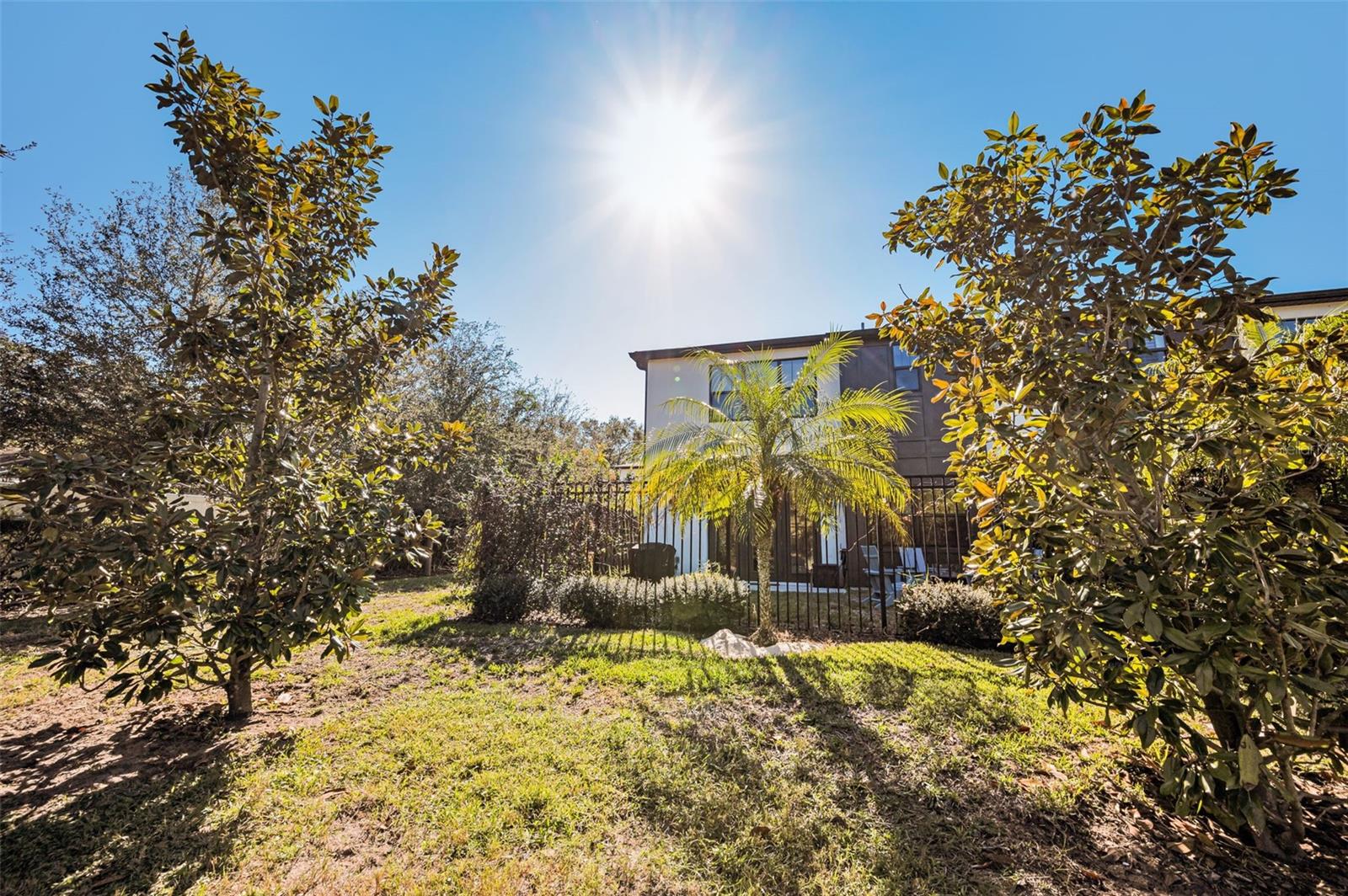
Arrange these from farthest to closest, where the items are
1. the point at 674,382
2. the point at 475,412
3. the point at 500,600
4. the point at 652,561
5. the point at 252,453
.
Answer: the point at 674,382 → the point at 475,412 → the point at 652,561 → the point at 500,600 → the point at 252,453

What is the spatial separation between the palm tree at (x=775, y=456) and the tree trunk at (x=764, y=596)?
0.02 m

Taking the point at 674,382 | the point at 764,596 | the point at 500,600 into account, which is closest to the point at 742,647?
the point at 764,596

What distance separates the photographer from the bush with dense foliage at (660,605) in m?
7.77

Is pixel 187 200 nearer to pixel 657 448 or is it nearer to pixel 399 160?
pixel 399 160

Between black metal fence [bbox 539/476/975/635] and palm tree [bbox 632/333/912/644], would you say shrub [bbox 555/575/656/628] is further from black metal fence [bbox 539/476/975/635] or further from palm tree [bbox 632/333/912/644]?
palm tree [bbox 632/333/912/644]

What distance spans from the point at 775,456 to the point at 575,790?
5655 mm

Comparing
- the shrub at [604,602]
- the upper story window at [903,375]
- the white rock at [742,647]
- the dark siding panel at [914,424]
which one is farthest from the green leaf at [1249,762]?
A: the upper story window at [903,375]

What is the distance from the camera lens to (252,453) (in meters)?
3.60

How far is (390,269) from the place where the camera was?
435 centimetres

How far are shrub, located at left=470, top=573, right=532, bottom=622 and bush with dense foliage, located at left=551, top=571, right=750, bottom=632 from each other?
22.0 inches

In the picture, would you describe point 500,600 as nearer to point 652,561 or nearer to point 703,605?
point 703,605

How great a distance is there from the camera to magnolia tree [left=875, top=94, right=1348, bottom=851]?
Result: 2.18m

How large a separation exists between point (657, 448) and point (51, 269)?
11.9 m

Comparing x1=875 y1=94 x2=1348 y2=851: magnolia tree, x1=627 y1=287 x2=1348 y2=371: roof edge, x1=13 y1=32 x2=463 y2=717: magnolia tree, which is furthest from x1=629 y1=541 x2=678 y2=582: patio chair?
x1=875 y1=94 x2=1348 y2=851: magnolia tree
